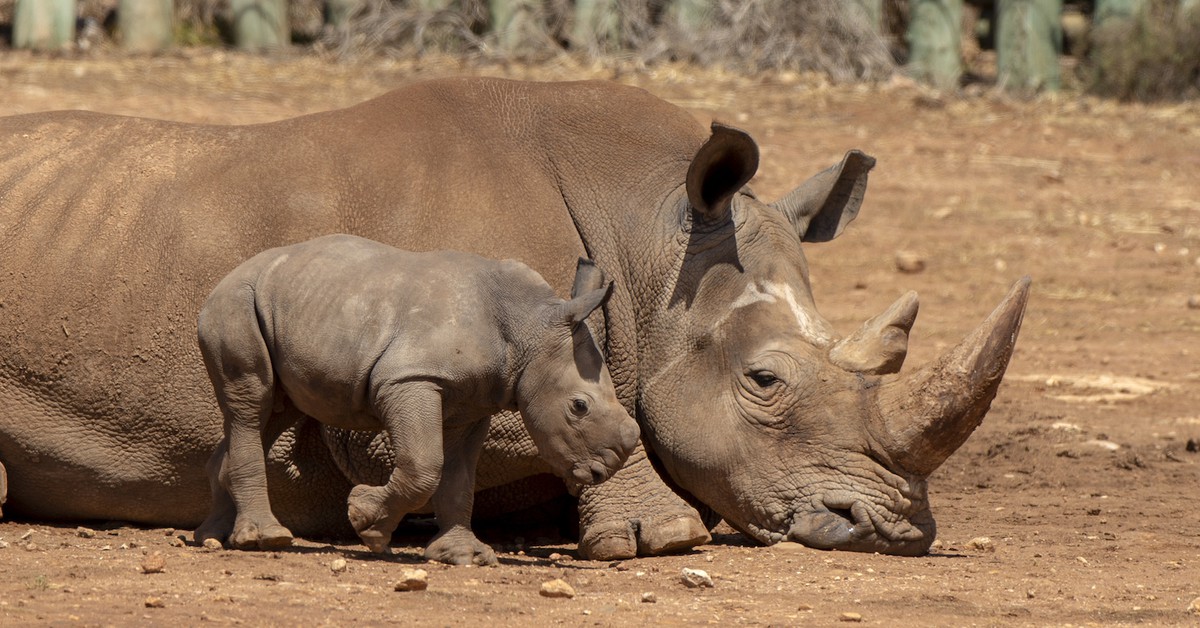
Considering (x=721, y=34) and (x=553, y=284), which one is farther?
(x=721, y=34)

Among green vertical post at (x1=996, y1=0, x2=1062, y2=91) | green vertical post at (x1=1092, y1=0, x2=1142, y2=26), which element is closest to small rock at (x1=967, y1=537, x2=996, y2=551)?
green vertical post at (x1=996, y1=0, x2=1062, y2=91)

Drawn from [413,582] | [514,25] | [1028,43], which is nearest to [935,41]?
[1028,43]

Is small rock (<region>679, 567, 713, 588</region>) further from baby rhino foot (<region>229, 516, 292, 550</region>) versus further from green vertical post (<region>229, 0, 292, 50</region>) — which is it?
green vertical post (<region>229, 0, 292, 50</region>)

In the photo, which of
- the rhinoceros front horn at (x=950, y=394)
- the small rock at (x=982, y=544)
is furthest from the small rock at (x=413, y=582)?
the small rock at (x=982, y=544)

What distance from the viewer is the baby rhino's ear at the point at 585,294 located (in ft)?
18.3

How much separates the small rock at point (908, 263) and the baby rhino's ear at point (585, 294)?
6.72 meters

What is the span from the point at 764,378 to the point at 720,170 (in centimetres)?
78

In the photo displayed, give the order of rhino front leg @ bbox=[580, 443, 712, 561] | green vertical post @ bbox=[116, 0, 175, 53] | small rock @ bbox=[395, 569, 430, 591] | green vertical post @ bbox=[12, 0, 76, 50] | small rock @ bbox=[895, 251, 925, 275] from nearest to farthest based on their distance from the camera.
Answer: small rock @ bbox=[395, 569, 430, 591], rhino front leg @ bbox=[580, 443, 712, 561], small rock @ bbox=[895, 251, 925, 275], green vertical post @ bbox=[12, 0, 76, 50], green vertical post @ bbox=[116, 0, 175, 53]

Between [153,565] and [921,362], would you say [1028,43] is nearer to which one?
[921,362]

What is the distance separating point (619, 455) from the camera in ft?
18.5

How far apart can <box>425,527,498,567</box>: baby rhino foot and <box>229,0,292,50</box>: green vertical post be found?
401 inches

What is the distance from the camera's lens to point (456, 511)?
5.75m

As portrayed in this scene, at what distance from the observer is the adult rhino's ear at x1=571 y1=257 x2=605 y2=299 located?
5.77 metres

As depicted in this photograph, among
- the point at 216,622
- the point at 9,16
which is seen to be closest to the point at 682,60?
the point at 9,16
